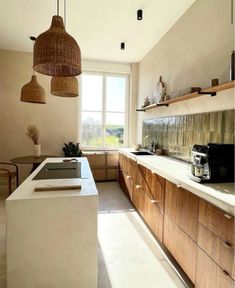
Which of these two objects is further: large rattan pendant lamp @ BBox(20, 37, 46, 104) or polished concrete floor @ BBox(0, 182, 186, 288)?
large rattan pendant lamp @ BBox(20, 37, 46, 104)

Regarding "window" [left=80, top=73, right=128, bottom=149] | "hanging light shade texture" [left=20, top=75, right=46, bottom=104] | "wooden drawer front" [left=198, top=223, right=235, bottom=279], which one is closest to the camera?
"wooden drawer front" [left=198, top=223, right=235, bottom=279]

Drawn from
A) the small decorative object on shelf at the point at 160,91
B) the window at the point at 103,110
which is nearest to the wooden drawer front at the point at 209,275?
the small decorative object on shelf at the point at 160,91

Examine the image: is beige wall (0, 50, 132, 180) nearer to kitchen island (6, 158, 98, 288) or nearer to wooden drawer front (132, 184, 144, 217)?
wooden drawer front (132, 184, 144, 217)

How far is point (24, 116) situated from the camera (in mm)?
4617

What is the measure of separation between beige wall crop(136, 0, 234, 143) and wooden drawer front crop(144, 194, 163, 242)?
51.2 inches

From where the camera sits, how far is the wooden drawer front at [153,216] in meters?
2.29

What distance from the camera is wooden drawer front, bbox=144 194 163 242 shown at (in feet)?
7.52

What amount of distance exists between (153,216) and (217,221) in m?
1.21

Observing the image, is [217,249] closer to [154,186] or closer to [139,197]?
[154,186]

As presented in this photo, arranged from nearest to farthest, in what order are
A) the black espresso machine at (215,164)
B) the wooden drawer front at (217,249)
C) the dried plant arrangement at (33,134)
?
1. the wooden drawer front at (217,249)
2. the black espresso machine at (215,164)
3. the dried plant arrangement at (33,134)

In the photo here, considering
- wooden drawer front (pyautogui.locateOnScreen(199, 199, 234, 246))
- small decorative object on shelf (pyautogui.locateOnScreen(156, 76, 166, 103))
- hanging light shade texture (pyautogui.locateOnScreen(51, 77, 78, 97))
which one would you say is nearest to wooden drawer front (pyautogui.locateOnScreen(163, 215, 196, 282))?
wooden drawer front (pyautogui.locateOnScreen(199, 199, 234, 246))

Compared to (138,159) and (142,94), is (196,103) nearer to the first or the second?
(138,159)

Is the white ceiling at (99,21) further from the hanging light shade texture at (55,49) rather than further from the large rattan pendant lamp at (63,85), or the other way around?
the hanging light shade texture at (55,49)

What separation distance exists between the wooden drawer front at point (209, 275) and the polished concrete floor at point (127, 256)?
1.15 feet
